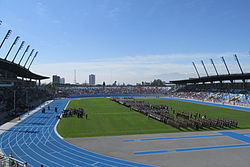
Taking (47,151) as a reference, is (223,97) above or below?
above

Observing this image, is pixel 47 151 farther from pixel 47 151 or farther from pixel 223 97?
pixel 223 97

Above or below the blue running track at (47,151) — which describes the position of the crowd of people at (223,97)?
above

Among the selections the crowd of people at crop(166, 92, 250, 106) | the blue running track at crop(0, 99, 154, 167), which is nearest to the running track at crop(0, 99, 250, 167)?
the blue running track at crop(0, 99, 154, 167)

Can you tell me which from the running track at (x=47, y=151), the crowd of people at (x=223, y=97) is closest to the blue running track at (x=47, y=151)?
the running track at (x=47, y=151)

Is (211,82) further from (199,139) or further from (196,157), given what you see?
(196,157)

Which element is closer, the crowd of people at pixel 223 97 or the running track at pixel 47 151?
the running track at pixel 47 151

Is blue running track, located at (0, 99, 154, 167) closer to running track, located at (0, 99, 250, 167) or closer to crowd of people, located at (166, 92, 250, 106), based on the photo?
Result: running track, located at (0, 99, 250, 167)

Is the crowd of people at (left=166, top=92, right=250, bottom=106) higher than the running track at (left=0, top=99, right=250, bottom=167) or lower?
higher

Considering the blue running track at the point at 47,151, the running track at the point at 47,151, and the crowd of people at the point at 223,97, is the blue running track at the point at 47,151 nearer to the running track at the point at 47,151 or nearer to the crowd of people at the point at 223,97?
the running track at the point at 47,151

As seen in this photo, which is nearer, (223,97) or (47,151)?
(47,151)

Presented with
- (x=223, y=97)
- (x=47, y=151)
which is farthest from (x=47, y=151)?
(x=223, y=97)

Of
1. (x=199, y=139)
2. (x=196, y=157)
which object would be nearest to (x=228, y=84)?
(x=199, y=139)

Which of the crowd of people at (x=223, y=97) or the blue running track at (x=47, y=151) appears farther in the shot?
the crowd of people at (x=223, y=97)

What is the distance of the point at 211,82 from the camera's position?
71.1m
